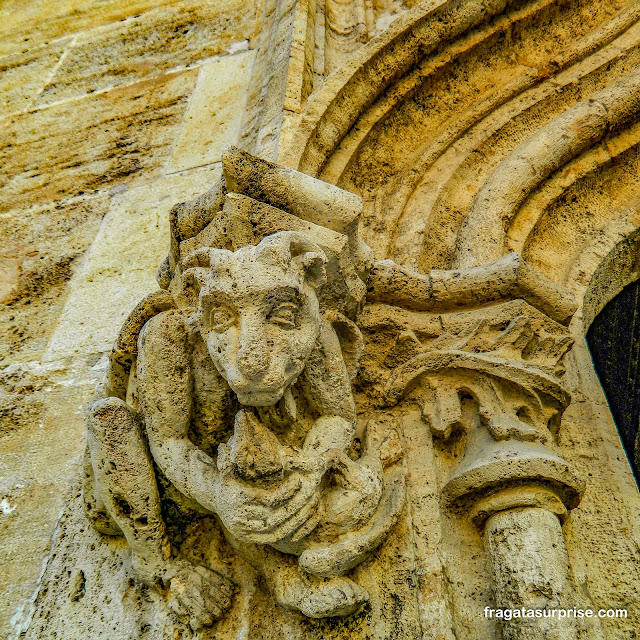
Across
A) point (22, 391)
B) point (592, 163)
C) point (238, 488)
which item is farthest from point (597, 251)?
point (22, 391)

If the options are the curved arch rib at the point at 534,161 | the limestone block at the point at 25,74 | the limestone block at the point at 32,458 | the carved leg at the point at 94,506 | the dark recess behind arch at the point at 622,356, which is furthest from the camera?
the limestone block at the point at 25,74

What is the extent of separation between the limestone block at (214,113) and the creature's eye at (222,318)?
1532 mm

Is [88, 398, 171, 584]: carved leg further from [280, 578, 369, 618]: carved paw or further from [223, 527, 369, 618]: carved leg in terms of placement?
[280, 578, 369, 618]: carved paw

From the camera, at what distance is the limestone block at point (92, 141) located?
3045 mm

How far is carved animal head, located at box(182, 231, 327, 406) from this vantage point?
1.32m

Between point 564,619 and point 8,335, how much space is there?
209 centimetres

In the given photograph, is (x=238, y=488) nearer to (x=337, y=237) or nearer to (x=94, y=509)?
(x=94, y=509)

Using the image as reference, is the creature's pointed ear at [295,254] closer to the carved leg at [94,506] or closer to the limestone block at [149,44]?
the carved leg at [94,506]

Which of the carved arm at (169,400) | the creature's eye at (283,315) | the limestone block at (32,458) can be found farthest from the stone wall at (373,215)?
the creature's eye at (283,315)

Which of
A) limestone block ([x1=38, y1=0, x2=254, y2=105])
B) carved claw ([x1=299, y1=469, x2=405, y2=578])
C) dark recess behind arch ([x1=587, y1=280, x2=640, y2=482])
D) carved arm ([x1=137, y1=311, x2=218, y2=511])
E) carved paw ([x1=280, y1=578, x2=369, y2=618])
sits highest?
limestone block ([x1=38, y1=0, x2=254, y2=105])

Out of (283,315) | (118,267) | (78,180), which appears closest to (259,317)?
(283,315)

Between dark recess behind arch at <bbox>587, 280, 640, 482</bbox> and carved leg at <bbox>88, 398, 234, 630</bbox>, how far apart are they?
151 cm

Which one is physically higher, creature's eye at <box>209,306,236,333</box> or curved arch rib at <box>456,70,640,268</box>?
curved arch rib at <box>456,70,640,268</box>
